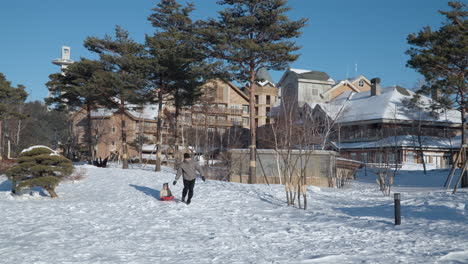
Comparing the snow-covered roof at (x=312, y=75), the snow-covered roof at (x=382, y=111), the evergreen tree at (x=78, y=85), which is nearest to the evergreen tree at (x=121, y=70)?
the evergreen tree at (x=78, y=85)

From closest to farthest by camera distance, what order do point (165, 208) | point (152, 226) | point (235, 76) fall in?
point (152, 226), point (165, 208), point (235, 76)

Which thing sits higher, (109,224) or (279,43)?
(279,43)

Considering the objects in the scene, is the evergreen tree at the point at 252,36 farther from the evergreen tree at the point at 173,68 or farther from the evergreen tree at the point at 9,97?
the evergreen tree at the point at 9,97

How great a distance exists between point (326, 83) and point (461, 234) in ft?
180

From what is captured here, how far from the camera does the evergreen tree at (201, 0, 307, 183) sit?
2093cm

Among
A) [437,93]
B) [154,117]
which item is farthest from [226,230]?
[154,117]

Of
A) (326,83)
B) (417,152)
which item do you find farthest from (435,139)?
(326,83)

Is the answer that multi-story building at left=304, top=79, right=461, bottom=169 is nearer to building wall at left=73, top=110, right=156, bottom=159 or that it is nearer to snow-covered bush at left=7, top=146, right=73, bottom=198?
building wall at left=73, top=110, right=156, bottom=159

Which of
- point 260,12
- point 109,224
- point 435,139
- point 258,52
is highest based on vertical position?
point 260,12

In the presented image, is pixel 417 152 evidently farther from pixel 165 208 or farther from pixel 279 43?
pixel 165 208

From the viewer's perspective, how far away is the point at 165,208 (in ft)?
42.1

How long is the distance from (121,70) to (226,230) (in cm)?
2047

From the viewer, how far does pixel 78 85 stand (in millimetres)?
31578

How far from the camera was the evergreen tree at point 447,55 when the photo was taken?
23312 millimetres
